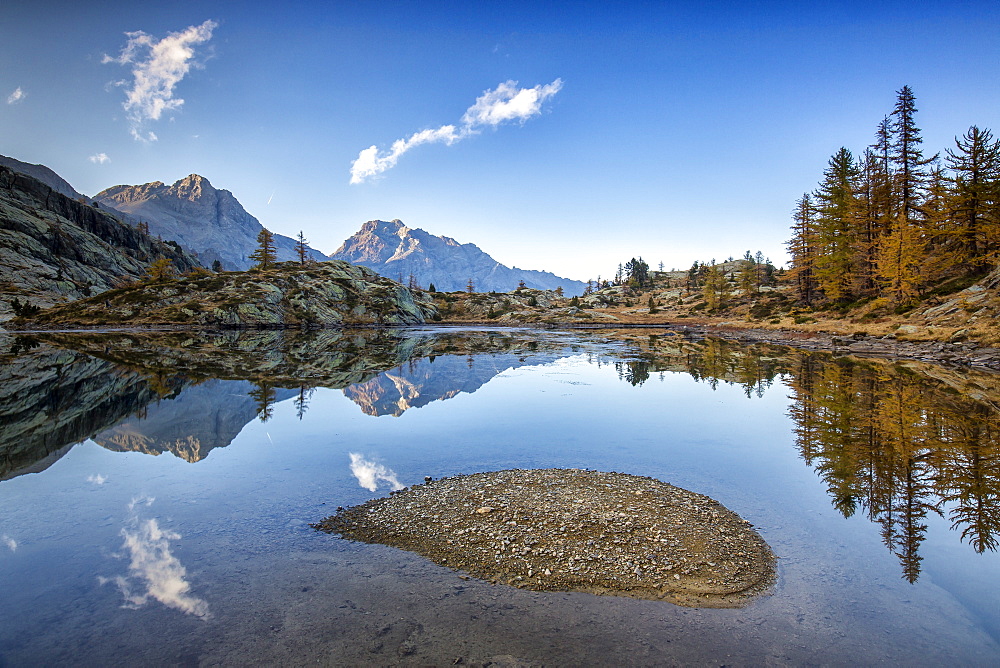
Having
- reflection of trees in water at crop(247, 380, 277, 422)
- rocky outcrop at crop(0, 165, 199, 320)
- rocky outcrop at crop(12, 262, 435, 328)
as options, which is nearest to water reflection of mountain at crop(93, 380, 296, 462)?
reflection of trees in water at crop(247, 380, 277, 422)

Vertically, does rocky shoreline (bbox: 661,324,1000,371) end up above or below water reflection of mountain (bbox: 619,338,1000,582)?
above

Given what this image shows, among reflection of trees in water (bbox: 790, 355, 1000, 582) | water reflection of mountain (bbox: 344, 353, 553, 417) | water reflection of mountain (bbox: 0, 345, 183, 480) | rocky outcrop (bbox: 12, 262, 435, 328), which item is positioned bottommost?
reflection of trees in water (bbox: 790, 355, 1000, 582)

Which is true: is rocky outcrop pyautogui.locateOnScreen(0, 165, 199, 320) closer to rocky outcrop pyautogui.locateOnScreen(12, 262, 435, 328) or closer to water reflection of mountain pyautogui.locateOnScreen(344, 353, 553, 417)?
rocky outcrop pyautogui.locateOnScreen(12, 262, 435, 328)

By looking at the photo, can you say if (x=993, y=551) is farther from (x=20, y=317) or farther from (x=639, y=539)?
(x=20, y=317)

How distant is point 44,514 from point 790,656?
17373 mm

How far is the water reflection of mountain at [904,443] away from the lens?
37.4 feet

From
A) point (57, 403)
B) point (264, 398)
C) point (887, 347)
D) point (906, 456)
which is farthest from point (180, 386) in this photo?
point (887, 347)

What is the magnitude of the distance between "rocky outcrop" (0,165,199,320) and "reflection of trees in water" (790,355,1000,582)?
13905 centimetres

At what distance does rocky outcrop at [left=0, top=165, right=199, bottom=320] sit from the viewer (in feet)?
389

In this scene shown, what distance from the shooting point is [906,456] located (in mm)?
15320

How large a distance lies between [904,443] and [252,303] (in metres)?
107

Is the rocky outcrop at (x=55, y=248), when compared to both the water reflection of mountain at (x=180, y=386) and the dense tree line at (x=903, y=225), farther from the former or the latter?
the dense tree line at (x=903, y=225)

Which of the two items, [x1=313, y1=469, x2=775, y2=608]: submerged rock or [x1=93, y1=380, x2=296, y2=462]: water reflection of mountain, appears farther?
[x1=93, y1=380, x2=296, y2=462]: water reflection of mountain

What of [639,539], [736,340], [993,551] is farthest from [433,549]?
[736,340]
